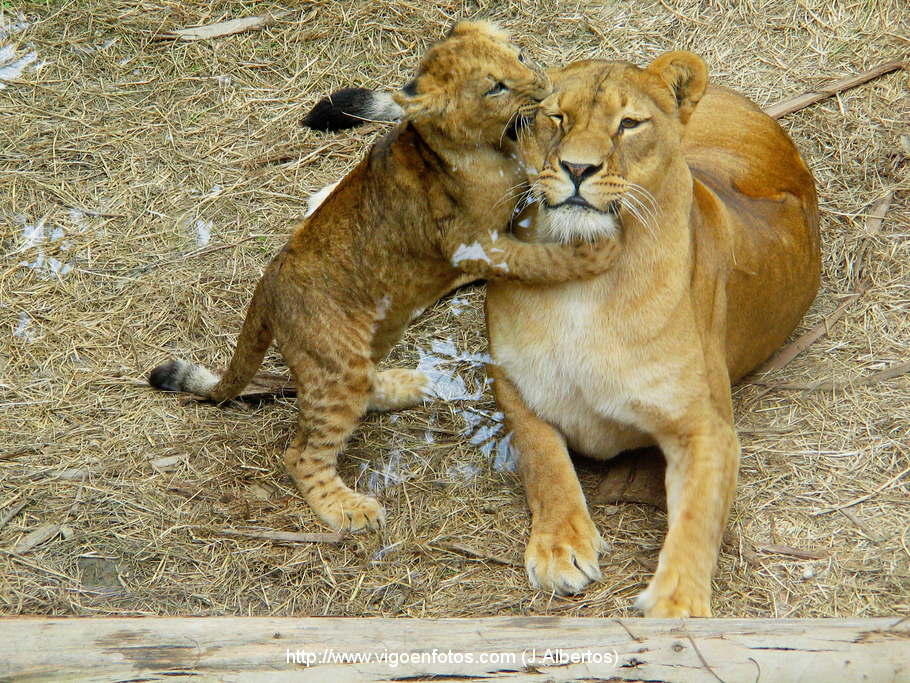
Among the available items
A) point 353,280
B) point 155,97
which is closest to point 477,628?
point 353,280

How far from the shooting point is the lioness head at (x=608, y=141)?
221 centimetres

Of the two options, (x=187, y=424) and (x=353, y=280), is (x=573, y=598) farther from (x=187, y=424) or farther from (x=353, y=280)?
(x=187, y=424)

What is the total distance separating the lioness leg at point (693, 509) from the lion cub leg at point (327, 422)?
0.75 meters

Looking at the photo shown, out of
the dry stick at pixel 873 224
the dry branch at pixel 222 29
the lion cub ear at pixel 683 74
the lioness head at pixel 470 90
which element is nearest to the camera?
the lion cub ear at pixel 683 74

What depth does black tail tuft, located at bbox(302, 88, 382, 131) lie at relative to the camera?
8.77ft

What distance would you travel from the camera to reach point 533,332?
2514 mm

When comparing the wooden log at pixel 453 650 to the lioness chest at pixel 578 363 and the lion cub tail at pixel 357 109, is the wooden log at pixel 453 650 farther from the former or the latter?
the lion cub tail at pixel 357 109

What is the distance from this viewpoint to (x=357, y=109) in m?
2.68

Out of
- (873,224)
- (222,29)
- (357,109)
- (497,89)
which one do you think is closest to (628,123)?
(497,89)

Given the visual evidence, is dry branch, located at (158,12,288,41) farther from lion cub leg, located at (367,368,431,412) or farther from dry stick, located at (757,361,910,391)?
dry stick, located at (757,361,910,391)

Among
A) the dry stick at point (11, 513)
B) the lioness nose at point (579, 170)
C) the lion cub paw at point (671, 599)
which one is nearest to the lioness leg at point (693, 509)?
the lion cub paw at point (671, 599)

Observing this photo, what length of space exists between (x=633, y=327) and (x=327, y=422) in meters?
0.86

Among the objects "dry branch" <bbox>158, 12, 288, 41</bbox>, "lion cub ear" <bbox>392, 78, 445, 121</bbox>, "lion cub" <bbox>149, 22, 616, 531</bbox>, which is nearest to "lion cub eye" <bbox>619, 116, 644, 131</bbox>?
"lion cub" <bbox>149, 22, 616, 531</bbox>

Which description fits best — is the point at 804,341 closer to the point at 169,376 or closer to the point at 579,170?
the point at 579,170
